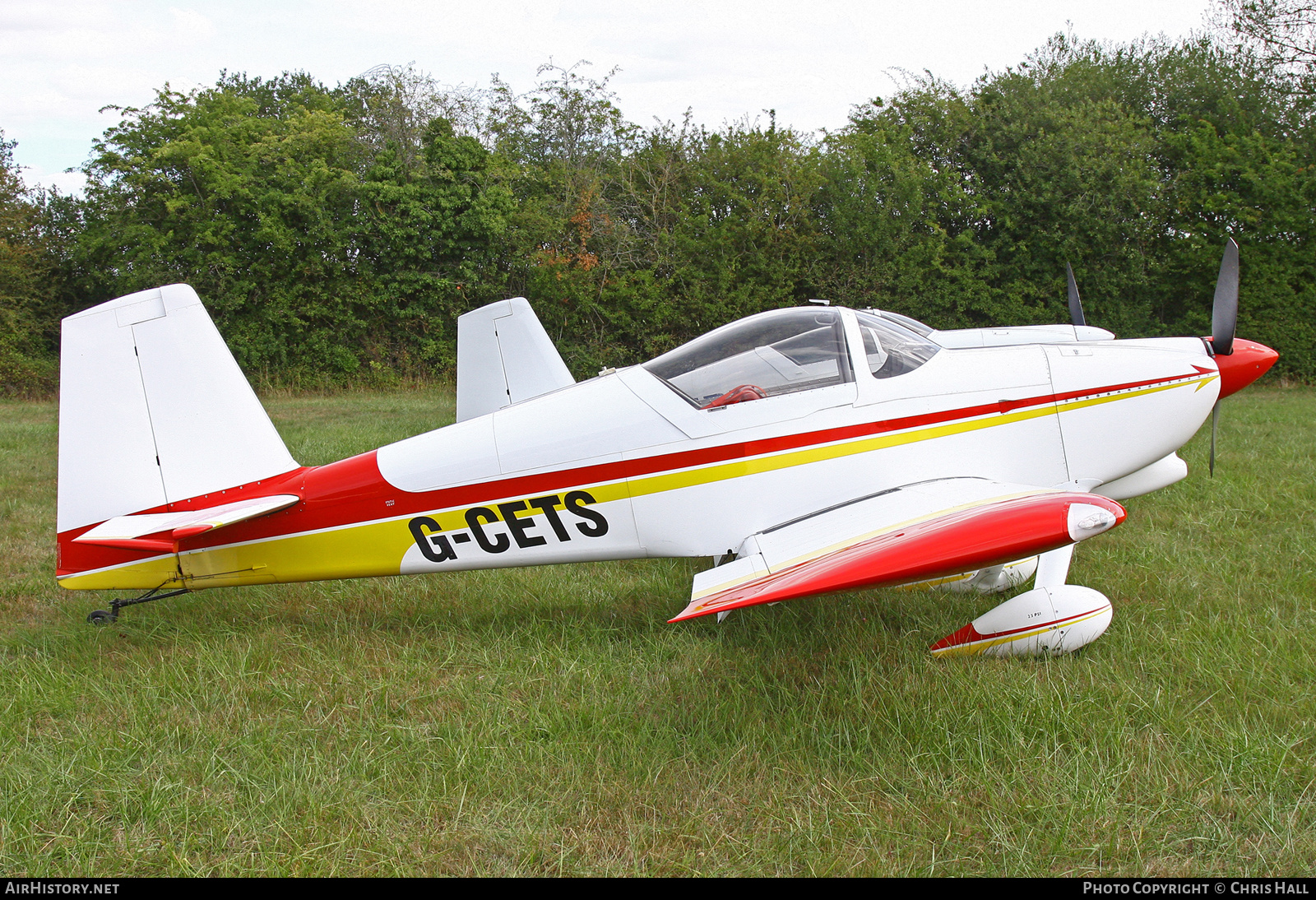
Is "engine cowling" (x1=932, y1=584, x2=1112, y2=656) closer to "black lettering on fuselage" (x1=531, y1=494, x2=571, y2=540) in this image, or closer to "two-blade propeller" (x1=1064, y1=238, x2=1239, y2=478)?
"two-blade propeller" (x1=1064, y1=238, x2=1239, y2=478)

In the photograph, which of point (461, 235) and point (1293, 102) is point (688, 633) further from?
point (1293, 102)

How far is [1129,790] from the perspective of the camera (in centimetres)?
296

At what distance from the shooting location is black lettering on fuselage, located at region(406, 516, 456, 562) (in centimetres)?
434

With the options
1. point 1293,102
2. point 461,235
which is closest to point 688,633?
point 461,235

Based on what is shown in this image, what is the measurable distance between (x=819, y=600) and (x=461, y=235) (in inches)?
669

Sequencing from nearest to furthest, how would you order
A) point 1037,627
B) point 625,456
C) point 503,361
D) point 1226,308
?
point 1037,627
point 625,456
point 1226,308
point 503,361

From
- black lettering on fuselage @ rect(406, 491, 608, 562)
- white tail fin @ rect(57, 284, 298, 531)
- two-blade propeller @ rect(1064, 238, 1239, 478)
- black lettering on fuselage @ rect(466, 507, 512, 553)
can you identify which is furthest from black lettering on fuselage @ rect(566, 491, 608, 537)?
two-blade propeller @ rect(1064, 238, 1239, 478)

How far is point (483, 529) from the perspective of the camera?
433cm

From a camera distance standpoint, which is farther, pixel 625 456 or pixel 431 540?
pixel 431 540

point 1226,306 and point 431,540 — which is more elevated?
point 1226,306

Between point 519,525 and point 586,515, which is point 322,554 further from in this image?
point 586,515

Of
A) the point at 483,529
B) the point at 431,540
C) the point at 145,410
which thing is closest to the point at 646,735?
the point at 483,529

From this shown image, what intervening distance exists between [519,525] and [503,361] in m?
3.59
